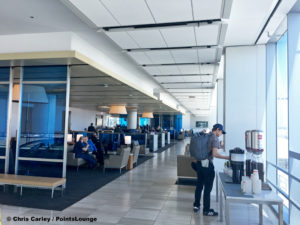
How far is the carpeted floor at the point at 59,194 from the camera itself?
4543 millimetres

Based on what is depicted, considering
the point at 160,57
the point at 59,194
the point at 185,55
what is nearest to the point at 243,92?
the point at 185,55

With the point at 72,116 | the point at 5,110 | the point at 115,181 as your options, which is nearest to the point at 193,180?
the point at 115,181

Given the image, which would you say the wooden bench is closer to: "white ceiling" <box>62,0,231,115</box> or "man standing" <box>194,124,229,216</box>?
"man standing" <box>194,124,229,216</box>

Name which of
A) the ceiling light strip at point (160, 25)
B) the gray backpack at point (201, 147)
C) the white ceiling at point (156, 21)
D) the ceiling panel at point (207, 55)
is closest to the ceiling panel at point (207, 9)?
the white ceiling at point (156, 21)

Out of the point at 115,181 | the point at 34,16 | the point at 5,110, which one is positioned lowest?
the point at 115,181

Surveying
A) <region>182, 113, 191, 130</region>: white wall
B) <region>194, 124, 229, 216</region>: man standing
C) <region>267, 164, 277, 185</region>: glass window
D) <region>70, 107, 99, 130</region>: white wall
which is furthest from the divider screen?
<region>182, 113, 191, 130</region>: white wall

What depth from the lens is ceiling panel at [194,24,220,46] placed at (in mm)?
3879

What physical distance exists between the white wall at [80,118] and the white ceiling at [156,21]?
1369 cm

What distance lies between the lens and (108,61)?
682 cm

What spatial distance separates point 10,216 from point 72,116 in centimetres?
1506

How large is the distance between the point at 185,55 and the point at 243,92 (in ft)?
4.97

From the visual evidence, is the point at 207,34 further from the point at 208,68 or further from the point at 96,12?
the point at 208,68

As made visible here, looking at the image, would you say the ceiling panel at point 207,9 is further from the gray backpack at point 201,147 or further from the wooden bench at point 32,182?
the wooden bench at point 32,182

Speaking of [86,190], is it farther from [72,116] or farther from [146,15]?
[72,116]
